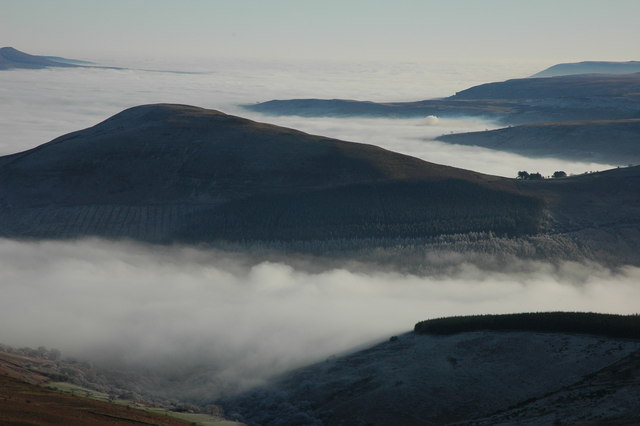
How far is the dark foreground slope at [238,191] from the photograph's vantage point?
130 metres

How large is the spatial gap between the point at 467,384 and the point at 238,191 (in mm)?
93727

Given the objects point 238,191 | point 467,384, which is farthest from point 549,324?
point 238,191

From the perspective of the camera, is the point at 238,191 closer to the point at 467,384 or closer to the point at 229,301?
the point at 229,301

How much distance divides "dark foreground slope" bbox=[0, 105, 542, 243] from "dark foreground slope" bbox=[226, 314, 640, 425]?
66.1 meters

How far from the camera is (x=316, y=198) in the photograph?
138000 mm

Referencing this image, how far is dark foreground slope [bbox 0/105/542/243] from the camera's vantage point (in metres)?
130

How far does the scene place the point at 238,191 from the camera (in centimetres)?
14275

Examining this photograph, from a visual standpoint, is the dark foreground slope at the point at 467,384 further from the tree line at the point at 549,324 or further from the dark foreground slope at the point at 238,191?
the dark foreground slope at the point at 238,191

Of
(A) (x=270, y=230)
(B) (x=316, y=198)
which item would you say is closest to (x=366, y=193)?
(B) (x=316, y=198)

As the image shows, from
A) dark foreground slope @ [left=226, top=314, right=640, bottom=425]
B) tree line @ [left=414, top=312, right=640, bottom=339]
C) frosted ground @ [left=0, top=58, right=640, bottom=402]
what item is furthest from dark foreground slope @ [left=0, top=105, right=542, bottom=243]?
dark foreground slope @ [left=226, top=314, right=640, bottom=425]

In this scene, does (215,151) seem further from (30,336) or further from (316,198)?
(30,336)

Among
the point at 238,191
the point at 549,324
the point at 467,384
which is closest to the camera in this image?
the point at 467,384

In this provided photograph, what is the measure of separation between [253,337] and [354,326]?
1033 cm

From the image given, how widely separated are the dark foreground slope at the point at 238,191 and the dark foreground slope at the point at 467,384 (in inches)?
2602
